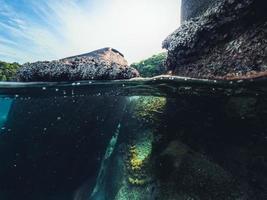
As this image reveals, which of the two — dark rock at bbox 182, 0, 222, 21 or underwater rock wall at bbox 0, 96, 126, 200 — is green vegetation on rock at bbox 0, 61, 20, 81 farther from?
dark rock at bbox 182, 0, 222, 21

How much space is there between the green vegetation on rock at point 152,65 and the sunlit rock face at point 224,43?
37.5ft

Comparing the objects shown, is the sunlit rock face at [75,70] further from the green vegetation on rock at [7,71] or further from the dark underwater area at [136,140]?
the green vegetation on rock at [7,71]

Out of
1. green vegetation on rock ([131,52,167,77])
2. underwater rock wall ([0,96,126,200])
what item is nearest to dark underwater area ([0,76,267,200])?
underwater rock wall ([0,96,126,200])

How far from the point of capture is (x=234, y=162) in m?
7.82

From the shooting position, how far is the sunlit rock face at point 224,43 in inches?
257

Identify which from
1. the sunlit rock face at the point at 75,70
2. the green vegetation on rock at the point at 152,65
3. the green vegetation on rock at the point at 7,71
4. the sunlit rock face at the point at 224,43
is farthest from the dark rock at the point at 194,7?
the green vegetation on rock at the point at 152,65

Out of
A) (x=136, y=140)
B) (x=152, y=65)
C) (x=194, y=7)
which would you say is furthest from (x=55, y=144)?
(x=152, y=65)

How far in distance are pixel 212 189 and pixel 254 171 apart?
4.53 ft

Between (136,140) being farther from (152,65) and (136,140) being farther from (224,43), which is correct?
(152,65)

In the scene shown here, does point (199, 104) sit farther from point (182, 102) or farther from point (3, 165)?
point (3, 165)

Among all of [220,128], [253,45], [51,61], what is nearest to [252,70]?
[253,45]

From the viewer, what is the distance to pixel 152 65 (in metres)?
21.9

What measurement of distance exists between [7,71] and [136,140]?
702 centimetres

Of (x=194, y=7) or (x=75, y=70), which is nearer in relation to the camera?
(x=75, y=70)
